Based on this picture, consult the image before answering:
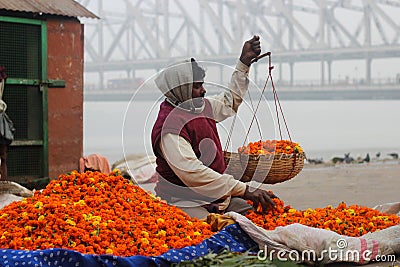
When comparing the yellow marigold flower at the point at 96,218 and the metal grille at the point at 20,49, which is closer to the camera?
Result: the yellow marigold flower at the point at 96,218

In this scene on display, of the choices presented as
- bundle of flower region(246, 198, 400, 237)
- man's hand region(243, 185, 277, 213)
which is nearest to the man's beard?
man's hand region(243, 185, 277, 213)

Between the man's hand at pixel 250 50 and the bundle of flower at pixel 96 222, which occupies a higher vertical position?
the man's hand at pixel 250 50

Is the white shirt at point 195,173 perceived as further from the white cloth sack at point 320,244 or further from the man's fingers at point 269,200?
→ the white cloth sack at point 320,244

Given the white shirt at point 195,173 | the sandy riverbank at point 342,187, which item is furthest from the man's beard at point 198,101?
the sandy riverbank at point 342,187

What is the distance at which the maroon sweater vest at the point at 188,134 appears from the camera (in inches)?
135

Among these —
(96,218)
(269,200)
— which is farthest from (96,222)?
(269,200)

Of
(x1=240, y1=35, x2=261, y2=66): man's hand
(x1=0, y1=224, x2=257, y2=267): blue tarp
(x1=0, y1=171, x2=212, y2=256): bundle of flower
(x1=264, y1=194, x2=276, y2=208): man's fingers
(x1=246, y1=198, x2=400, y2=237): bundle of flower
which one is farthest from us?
(x1=240, y1=35, x2=261, y2=66): man's hand

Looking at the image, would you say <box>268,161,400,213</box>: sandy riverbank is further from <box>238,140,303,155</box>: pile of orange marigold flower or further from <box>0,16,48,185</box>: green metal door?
<box>238,140,303,155</box>: pile of orange marigold flower

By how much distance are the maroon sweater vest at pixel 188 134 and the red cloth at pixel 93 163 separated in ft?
10.6

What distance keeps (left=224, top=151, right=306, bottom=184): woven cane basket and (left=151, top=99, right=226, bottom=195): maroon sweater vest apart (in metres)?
0.11

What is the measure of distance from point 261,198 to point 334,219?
0.35 metres

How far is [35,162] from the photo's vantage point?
20.5ft

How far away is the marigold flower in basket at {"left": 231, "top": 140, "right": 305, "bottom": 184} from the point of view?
11.6 ft

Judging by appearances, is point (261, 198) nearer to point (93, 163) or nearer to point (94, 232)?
point (94, 232)
